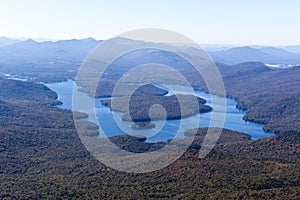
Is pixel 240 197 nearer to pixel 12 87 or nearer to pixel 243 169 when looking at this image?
pixel 243 169

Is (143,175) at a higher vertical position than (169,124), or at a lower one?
higher

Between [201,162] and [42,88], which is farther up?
[201,162]

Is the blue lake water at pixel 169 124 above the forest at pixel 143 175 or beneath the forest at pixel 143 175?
Result: beneath

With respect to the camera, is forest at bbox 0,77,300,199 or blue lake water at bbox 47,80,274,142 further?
blue lake water at bbox 47,80,274,142

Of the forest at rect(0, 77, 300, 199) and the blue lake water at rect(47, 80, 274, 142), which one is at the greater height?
the forest at rect(0, 77, 300, 199)

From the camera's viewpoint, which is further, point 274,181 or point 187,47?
point 187,47

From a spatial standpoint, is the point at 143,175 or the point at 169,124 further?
the point at 169,124

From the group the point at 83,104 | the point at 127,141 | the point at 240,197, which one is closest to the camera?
the point at 240,197

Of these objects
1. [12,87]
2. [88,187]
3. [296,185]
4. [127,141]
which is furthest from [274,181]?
[12,87]

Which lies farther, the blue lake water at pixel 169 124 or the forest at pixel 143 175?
the blue lake water at pixel 169 124

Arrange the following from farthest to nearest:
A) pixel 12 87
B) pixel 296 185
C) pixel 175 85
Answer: pixel 175 85 < pixel 12 87 < pixel 296 185

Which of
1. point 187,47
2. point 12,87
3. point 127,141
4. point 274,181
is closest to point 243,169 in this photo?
point 274,181
